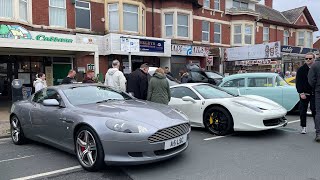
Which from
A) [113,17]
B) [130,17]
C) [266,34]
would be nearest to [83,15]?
[113,17]

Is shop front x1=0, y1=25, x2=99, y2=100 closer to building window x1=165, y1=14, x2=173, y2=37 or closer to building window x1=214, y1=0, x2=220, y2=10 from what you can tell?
building window x1=165, y1=14, x2=173, y2=37

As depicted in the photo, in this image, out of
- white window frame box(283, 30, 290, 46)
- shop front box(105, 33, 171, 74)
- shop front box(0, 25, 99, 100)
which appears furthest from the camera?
white window frame box(283, 30, 290, 46)

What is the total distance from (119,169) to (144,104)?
1.29 meters

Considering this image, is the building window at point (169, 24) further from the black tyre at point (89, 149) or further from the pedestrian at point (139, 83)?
the black tyre at point (89, 149)

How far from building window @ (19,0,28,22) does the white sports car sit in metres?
10.0

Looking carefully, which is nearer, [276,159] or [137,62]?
[276,159]

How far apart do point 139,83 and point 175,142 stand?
3.17m

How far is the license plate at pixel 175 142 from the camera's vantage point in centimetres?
436

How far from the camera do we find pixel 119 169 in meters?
4.49

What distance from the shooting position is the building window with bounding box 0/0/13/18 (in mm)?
13258

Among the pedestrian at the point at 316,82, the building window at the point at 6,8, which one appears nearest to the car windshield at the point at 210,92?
the pedestrian at the point at 316,82

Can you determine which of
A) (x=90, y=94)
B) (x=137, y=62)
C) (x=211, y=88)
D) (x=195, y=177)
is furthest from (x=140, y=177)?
Answer: (x=137, y=62)

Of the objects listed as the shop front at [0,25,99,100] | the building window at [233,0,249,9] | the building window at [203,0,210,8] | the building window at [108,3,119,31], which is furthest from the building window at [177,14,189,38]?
the shop front at [0,25,99,100]

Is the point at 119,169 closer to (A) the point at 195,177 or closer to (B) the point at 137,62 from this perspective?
(A) the point at 195,177
